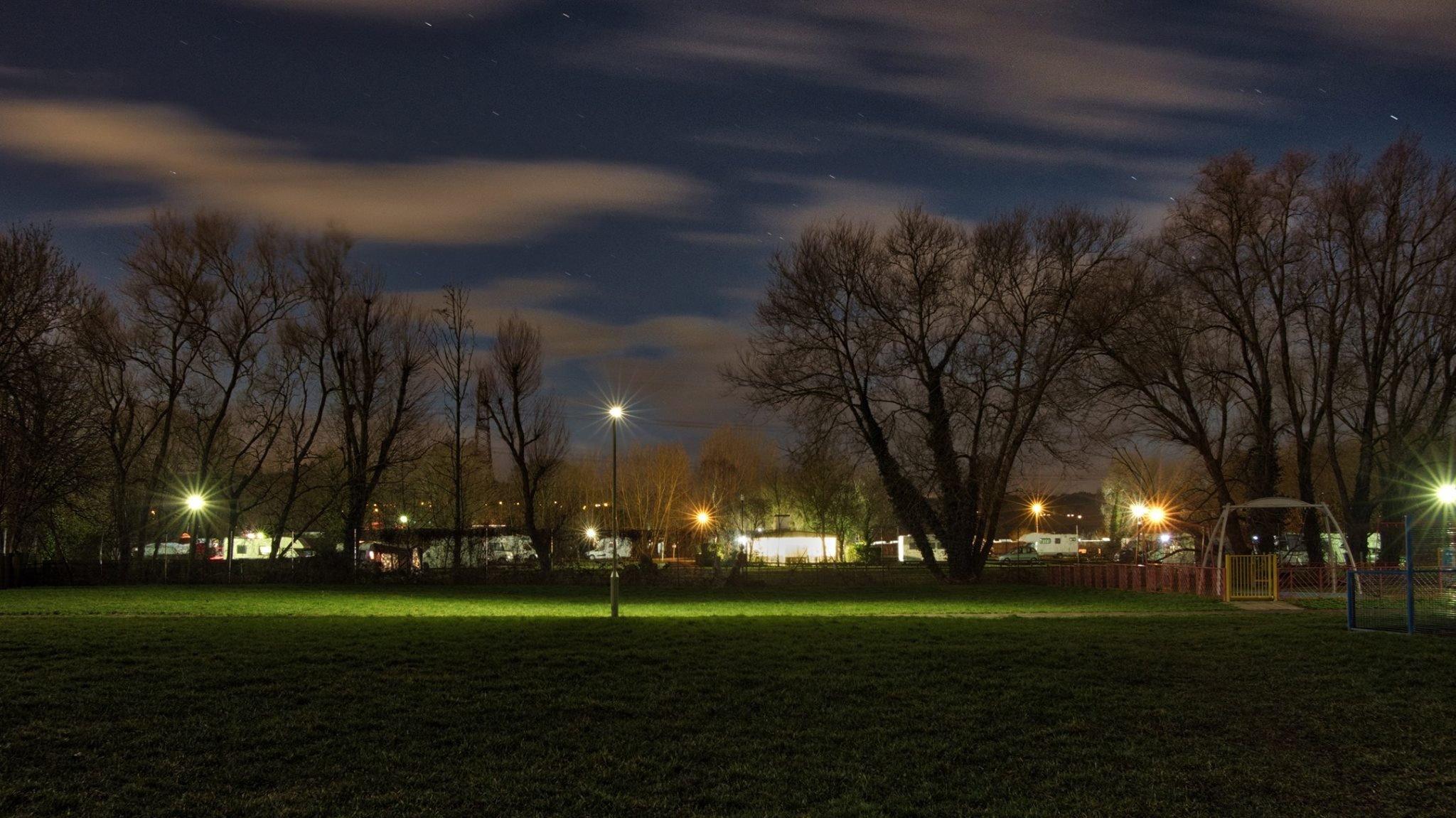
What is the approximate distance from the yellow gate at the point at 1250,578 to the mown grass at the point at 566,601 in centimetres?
107

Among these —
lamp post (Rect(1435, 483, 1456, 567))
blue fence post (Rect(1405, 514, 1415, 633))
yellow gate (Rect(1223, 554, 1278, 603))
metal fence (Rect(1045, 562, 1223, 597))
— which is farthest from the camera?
metal fence (Rect(1045, 562, 1223, 597))

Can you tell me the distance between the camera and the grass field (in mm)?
9047

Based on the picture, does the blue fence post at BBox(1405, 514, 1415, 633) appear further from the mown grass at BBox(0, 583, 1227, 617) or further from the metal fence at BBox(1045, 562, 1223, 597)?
the metal fence at BBox(1045, 562, 1223, 597)

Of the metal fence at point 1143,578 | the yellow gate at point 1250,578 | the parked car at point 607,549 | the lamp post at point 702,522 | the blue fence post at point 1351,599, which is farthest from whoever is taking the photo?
the lamp post at point 702,522

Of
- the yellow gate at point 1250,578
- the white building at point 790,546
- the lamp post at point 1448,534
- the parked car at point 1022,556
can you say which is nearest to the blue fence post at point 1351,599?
the lamp post at point 1448,534

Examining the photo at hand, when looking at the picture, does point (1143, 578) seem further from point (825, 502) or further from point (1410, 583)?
point (825, 502)

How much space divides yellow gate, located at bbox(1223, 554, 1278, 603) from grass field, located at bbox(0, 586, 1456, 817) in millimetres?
11816

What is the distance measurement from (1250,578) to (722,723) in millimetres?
25048

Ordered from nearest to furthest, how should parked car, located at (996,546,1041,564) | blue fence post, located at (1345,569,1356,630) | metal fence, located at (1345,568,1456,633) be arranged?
metal fence, located at (1345,568,1456,633) < blue fence post, located at (1345,569,1356,630) < parked car, located at (996,546,1041,564)

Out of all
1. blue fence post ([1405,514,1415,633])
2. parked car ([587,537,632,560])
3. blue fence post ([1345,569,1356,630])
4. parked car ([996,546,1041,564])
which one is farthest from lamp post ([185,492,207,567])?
parked car ([996,546,1041,564])

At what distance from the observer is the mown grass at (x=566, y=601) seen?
1062 inches

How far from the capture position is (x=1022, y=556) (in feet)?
271

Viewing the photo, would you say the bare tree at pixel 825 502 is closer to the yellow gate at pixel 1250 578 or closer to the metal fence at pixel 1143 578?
the metal fence at pixel 1143 578

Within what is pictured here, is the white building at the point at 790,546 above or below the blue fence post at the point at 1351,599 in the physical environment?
below
